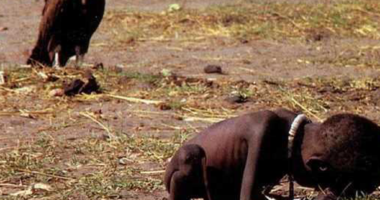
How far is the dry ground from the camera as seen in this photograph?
20.8ft

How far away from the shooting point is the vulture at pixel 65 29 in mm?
11188

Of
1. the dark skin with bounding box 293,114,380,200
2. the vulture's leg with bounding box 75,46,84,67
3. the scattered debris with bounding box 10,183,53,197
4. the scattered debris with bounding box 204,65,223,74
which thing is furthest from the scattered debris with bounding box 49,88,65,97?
the dark skin with bounding box 293,114,380,200

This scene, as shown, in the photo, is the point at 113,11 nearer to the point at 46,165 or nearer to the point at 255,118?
the point at 46,165

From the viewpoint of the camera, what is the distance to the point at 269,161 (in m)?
4.70

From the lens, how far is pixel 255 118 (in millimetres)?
4727

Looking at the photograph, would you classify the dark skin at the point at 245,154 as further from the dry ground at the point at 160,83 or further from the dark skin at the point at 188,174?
the dry ground at the point at 160,83

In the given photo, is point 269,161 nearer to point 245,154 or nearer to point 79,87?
point 245,154

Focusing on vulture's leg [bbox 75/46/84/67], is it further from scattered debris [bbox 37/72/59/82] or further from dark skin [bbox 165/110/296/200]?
dark skin [bbox 165/110/296/200]

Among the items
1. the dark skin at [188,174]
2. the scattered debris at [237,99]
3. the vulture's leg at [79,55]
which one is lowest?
the vulture's leg at [79,55]

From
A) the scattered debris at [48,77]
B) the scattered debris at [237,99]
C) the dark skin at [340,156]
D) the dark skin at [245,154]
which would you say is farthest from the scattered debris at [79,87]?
the dark skin at [340,156]

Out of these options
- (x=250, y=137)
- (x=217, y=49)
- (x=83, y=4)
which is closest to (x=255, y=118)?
(x=250, y=137)

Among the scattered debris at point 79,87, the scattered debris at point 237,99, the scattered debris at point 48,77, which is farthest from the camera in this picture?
the scattered debris at point 48,77

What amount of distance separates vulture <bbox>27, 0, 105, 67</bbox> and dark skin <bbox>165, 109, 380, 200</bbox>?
6.33 m

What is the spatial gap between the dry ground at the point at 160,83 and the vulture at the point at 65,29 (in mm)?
384
